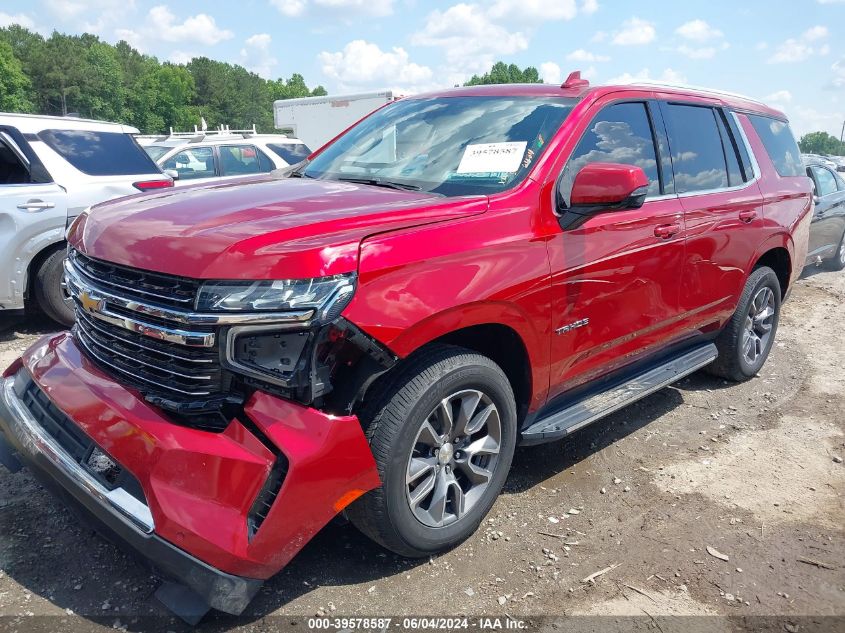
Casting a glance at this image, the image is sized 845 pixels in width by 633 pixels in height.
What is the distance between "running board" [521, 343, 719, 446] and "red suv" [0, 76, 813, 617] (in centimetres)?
2

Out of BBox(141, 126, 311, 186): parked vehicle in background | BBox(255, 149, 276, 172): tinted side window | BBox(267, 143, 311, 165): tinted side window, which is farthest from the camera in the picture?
BBox(267, 143, 311, 165): tinted side window

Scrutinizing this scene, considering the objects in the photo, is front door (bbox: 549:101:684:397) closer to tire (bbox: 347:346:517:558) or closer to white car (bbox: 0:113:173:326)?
tire (bbox: 347:346:517:558)

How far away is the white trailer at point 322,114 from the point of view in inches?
682

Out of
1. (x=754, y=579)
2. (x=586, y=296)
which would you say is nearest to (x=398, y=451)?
(x=586, y=296)

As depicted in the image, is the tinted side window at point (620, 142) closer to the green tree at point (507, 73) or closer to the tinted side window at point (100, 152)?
the tinted side window at point (100, 152)

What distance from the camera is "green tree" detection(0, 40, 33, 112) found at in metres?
78.2

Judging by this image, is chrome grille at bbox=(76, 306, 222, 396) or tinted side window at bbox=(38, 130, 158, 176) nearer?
chrome grille at bbox=(76, 306, 222, 396)

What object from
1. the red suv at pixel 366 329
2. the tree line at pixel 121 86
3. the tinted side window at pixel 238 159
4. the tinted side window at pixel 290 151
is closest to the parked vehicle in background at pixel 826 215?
the red suv at pixel 366 329

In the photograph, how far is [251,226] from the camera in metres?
2.48

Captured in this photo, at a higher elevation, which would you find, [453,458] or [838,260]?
[453,458]

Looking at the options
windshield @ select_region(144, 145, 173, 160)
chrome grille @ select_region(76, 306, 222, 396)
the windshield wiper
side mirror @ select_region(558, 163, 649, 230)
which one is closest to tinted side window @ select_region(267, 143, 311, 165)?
windshield @ select_region(144, 145, 173, 160)

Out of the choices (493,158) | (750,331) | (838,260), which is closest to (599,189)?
(493,158)

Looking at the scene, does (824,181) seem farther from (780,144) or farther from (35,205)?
(35,205)

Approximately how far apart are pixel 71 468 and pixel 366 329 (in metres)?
1.19
